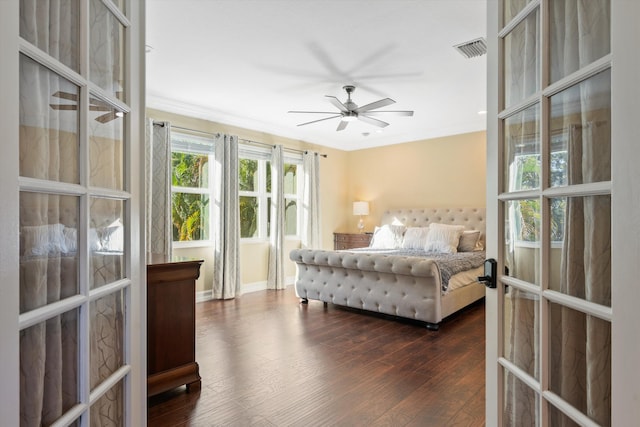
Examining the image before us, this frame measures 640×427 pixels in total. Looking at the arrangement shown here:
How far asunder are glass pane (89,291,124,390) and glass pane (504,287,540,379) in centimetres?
129

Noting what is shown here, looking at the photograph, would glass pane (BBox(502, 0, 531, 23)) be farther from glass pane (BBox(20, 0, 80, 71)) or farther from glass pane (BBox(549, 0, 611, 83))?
glass pane (BBox(20, 0, 80, 71))

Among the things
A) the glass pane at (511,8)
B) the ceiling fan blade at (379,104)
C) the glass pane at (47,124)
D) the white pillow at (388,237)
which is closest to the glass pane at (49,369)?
the glass pane at (47,124)

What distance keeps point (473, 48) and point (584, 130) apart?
8.53 ft

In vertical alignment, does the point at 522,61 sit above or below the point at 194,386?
above

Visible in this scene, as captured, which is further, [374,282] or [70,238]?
[374,282]

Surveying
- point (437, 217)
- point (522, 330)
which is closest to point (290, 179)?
point (437, 217)

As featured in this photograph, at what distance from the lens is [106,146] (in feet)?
3.58

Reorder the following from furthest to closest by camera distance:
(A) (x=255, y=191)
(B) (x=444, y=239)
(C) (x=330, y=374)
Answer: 1. (A) (x=255, y=191)
2. (B) (x=444, y=239)
3. (C) (x=330, y=374)

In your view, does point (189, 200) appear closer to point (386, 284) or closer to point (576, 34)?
point (386, 284)

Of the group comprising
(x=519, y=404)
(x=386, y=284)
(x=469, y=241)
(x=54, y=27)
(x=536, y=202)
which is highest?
(x=54, y=27)

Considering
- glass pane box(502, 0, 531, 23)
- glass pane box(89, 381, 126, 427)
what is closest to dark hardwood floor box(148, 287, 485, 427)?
glass pane box(89, 381, 126, 427)

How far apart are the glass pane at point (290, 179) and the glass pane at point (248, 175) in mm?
662

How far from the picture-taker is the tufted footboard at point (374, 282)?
11.9ft

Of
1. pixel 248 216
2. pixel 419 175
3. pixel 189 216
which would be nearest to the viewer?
pixel 189 216
